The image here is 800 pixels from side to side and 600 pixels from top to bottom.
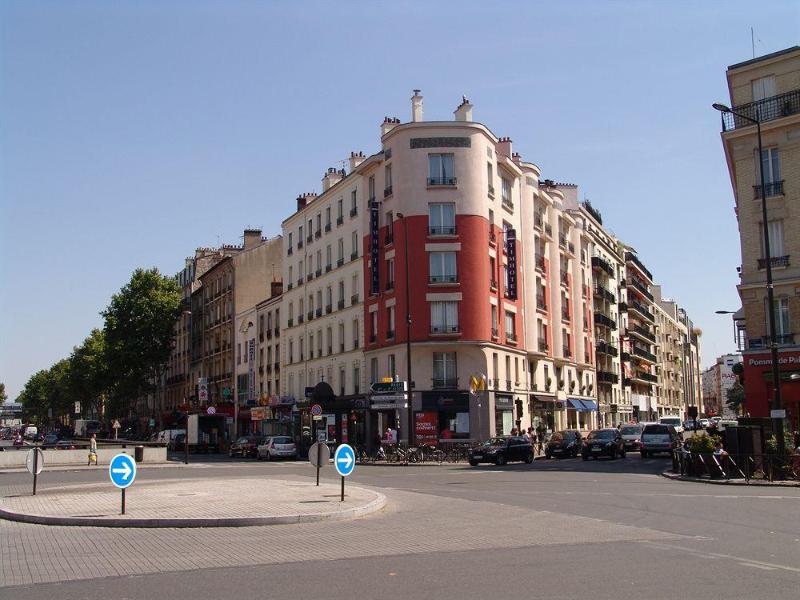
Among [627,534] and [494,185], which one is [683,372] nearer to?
[494,185]

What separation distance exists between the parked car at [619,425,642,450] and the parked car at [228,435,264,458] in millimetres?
22263

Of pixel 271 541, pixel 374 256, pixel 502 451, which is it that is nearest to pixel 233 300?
pixel 374 256

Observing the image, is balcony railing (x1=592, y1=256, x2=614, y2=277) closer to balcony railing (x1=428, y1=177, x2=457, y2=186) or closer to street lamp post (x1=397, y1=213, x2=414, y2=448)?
balcony railing (x1=428, y1=177, x2=457, y2=186)

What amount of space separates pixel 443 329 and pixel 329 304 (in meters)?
14.0

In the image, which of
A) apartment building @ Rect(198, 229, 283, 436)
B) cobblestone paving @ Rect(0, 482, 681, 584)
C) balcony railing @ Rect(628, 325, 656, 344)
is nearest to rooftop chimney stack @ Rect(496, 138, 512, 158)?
apartment building @ Rect(198, 229, 283, 436)

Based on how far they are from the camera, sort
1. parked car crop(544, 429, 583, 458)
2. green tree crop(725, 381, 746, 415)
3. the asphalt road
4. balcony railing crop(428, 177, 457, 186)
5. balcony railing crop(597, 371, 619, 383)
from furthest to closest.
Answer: green tree crop(725, 381, 746, 415) < balcony railing crop(597, 371, 619, 383) < balcony railing crop(428, 177, 457, 186) < parked car crop(544, 429, 583, 458) < the asphalt road

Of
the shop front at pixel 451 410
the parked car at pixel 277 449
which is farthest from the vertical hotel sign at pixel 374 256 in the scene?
the parked car at pixel 277 449

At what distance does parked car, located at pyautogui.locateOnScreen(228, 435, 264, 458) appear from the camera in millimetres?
52312

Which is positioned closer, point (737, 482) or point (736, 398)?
point (737, 482)

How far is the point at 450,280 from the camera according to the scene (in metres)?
46.9

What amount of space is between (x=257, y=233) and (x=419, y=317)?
1530 inches

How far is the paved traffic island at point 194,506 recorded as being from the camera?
591 inches

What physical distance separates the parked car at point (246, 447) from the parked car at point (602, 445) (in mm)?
20475

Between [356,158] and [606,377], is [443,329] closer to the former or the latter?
[356,158]
